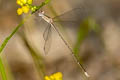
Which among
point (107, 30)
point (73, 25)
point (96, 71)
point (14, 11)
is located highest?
point (14, 11)

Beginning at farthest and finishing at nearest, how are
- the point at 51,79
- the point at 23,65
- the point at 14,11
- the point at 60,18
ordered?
1. the point at 14,11
2. the point at 23,65
3. the point at 60,18
4. the point at 51,79

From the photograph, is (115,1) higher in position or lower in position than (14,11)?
lower

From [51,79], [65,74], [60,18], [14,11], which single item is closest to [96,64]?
[65,74]

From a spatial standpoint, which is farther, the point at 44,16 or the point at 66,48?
the point at 66,48

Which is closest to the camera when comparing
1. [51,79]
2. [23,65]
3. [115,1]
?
[51,79]

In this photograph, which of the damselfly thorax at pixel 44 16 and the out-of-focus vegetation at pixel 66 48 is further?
the out-of-focus vegetation at pixel 66 48

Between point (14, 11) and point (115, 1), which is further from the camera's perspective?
point (115, 1)

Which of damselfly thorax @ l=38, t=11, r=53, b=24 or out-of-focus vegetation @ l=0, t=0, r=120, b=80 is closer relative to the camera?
damselfly thorax @ l=38, t=11, r=53, b=24

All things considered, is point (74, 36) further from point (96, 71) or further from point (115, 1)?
point (115, 1)

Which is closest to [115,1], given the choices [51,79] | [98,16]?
[98,16]
